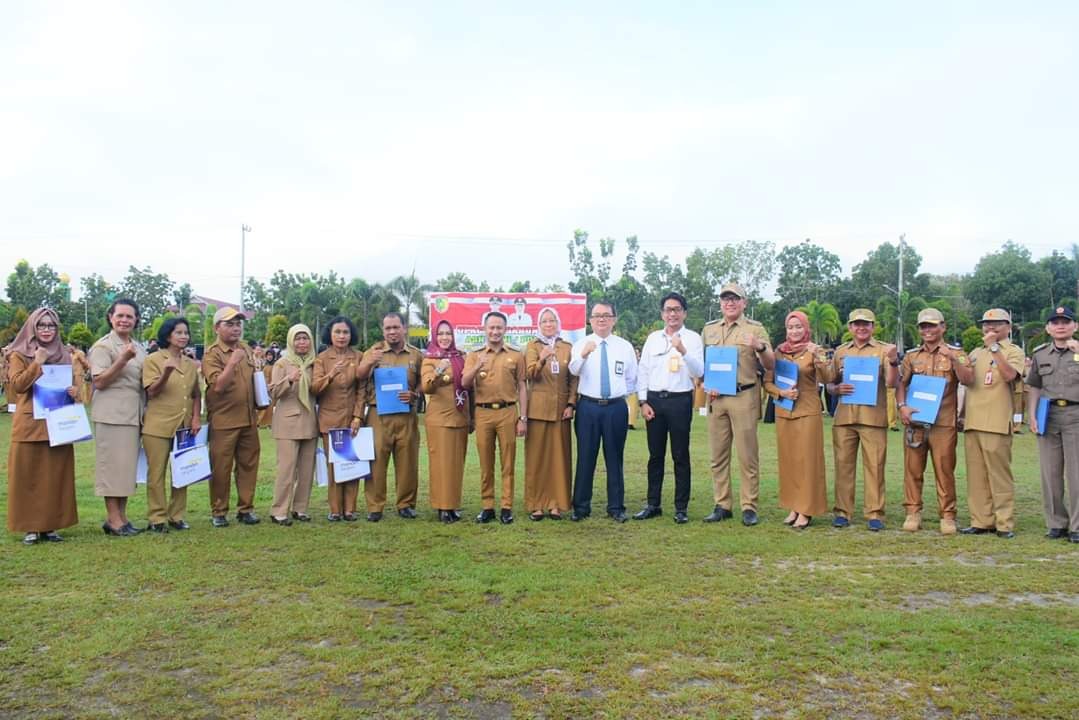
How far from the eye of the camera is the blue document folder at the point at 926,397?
6.50 metres

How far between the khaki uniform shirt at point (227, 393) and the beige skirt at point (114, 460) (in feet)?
2.10

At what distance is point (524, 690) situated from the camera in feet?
11.1

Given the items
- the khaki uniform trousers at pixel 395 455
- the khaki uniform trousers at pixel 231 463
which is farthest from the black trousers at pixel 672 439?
the khaki uniform trousers at pixel 231 463

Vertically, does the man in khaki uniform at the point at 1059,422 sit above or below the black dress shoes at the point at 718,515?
above

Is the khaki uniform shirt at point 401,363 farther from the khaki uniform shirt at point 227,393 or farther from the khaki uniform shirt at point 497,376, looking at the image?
the khaki uniform shirt at point 227,393

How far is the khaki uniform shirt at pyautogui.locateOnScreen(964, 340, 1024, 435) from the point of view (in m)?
6.43

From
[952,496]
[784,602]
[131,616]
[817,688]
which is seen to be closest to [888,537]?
[952,496]

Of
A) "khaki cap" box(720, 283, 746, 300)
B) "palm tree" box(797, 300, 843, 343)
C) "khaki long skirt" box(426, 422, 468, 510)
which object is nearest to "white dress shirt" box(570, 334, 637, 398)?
"khaki cap" box(720, 283, 746, 300)

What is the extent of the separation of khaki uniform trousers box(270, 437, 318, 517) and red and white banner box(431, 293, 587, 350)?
942 centimetres

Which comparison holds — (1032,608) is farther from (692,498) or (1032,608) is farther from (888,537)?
(692,498)

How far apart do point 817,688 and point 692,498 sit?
4.76 m

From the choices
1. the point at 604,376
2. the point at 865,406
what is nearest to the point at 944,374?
the point at 865,406

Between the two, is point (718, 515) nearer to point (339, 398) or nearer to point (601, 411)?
point (601, 411)

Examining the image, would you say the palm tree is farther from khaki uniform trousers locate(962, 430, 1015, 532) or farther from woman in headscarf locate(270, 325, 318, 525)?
woman in headscarf locate(270, 325, 318, 525)
